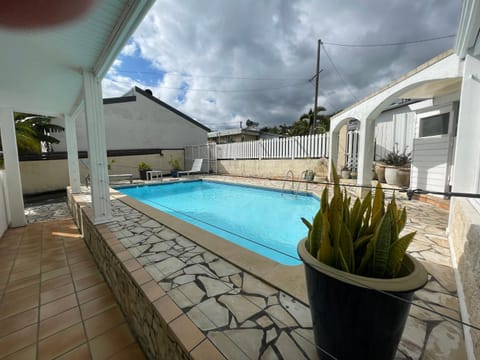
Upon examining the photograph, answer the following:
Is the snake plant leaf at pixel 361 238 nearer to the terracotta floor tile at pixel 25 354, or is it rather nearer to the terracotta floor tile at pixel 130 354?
the terracotta floor tile at pixel 130 354

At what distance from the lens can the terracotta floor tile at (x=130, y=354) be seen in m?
1.52

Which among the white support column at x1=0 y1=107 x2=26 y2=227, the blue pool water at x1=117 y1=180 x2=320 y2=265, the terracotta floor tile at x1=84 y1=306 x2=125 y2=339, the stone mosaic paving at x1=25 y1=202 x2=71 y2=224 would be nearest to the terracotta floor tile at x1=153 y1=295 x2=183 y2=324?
the terracotta floor tile at x1=84 y1=306 x2=125 y2=339

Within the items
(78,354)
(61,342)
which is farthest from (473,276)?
(61,342)

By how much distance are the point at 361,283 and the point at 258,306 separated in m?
0.87

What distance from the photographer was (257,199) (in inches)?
256

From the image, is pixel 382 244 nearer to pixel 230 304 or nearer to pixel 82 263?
pixel 230 304

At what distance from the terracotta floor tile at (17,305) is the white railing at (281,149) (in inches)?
310

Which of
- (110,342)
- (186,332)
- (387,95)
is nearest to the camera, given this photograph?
(186,332)

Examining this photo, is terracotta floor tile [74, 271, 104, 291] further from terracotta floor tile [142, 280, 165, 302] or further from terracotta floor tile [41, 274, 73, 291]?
terracotta floor tile [142, 280, 165, 302]

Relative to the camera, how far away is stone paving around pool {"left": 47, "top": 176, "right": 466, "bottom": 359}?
3.58ft

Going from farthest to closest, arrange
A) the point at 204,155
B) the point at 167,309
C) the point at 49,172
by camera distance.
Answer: the point at 204,155
the point at 49,172
the point at 167,309

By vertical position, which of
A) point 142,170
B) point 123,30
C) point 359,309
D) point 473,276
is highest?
point 123,30

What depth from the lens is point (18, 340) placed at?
1.63 metres

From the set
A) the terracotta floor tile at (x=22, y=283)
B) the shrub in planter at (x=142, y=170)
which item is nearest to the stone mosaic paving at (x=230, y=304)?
the terracotta floor tile at (x=22, y=283)
